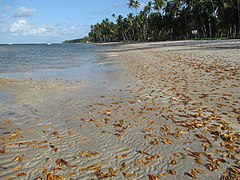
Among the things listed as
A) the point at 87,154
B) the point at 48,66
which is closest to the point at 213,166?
the point at 87,154

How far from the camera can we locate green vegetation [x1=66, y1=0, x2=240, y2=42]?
57.8 metres

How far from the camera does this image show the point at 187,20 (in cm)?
7119

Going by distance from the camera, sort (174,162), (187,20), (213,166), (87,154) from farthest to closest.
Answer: (187,20), (87,154), (174,162), (213,166)

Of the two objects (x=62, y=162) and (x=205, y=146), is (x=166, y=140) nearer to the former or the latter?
(x=205, y=146)

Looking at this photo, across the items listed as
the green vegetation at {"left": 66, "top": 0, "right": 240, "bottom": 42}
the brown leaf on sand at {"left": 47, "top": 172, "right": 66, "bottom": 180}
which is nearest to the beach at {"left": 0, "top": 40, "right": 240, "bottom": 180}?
the brown leaf on sand at {"left": 47, "top": 172, "right": 66, "bottom": 180}

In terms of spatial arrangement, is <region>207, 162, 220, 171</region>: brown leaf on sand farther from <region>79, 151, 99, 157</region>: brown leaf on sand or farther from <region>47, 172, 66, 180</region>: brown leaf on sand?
<region>47, 172, 66, 180</region>: brown leaf on sand

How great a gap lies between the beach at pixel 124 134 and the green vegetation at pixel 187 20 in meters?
50.7

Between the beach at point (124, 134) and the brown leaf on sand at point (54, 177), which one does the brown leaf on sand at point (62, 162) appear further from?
the brown leaf on sand at point (54, 177)

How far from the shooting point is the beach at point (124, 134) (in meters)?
3.54

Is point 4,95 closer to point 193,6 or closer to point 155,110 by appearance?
point 155,110

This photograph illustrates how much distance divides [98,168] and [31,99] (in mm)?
5398

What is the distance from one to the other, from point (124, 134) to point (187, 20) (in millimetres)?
73215

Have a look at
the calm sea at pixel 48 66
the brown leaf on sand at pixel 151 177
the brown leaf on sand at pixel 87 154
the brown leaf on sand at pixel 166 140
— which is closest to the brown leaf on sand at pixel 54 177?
the brown leaf on sand at pixel 87 154

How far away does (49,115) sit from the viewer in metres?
6.24
